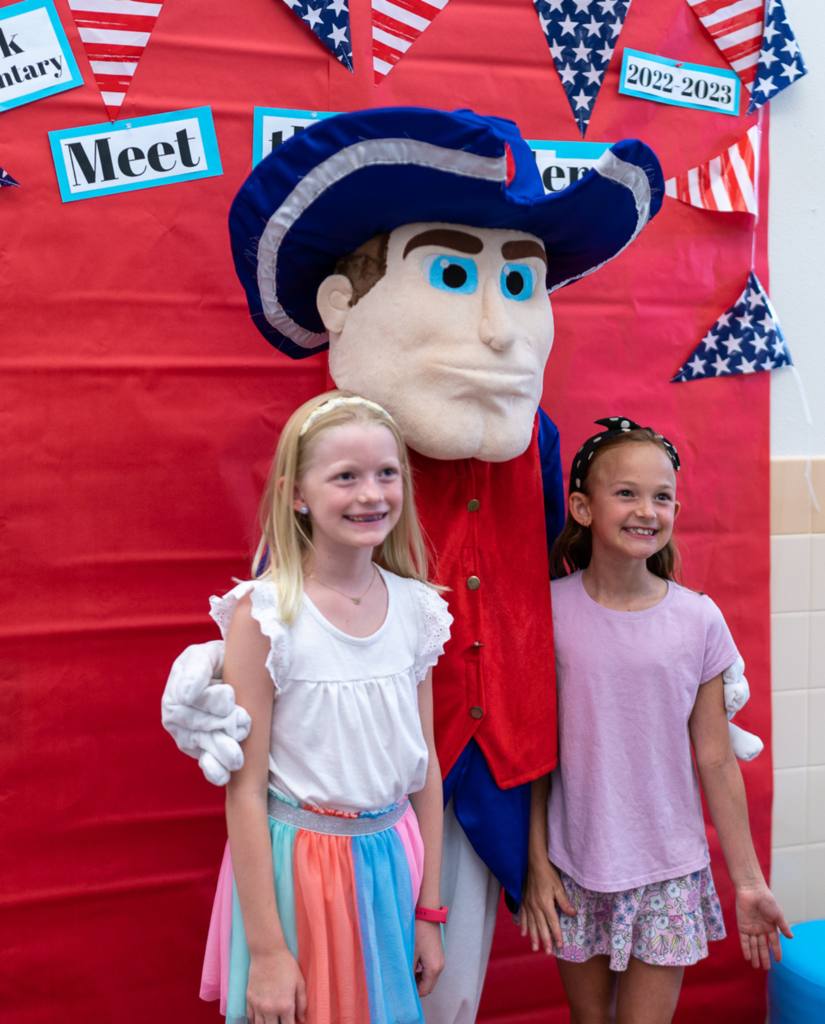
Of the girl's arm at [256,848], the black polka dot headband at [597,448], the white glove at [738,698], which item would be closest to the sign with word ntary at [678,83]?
the black polka dot headband at [597,448]

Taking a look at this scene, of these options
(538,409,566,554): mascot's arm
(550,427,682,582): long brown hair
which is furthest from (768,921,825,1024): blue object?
(538,409,566,554): mascot's arm

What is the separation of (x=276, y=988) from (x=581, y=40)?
6.00 ft

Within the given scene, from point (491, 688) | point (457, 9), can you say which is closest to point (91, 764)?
point (491, 688)

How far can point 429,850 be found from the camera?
4.22 ft

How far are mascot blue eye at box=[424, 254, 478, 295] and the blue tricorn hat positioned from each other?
0.19 ft

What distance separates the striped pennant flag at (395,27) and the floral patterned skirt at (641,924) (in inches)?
61.4

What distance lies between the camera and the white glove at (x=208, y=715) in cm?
110

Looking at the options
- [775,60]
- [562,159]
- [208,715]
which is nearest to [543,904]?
[208,715]

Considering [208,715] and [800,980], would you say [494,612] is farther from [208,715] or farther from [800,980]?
[800,980]

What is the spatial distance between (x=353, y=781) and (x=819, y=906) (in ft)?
4.90

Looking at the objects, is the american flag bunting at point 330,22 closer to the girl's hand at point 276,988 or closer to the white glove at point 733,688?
the white glove at point 733,688

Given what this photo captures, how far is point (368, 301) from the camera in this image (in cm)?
132

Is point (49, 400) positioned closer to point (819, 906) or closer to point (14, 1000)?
point (14, 1000)

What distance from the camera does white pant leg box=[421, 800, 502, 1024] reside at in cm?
139
